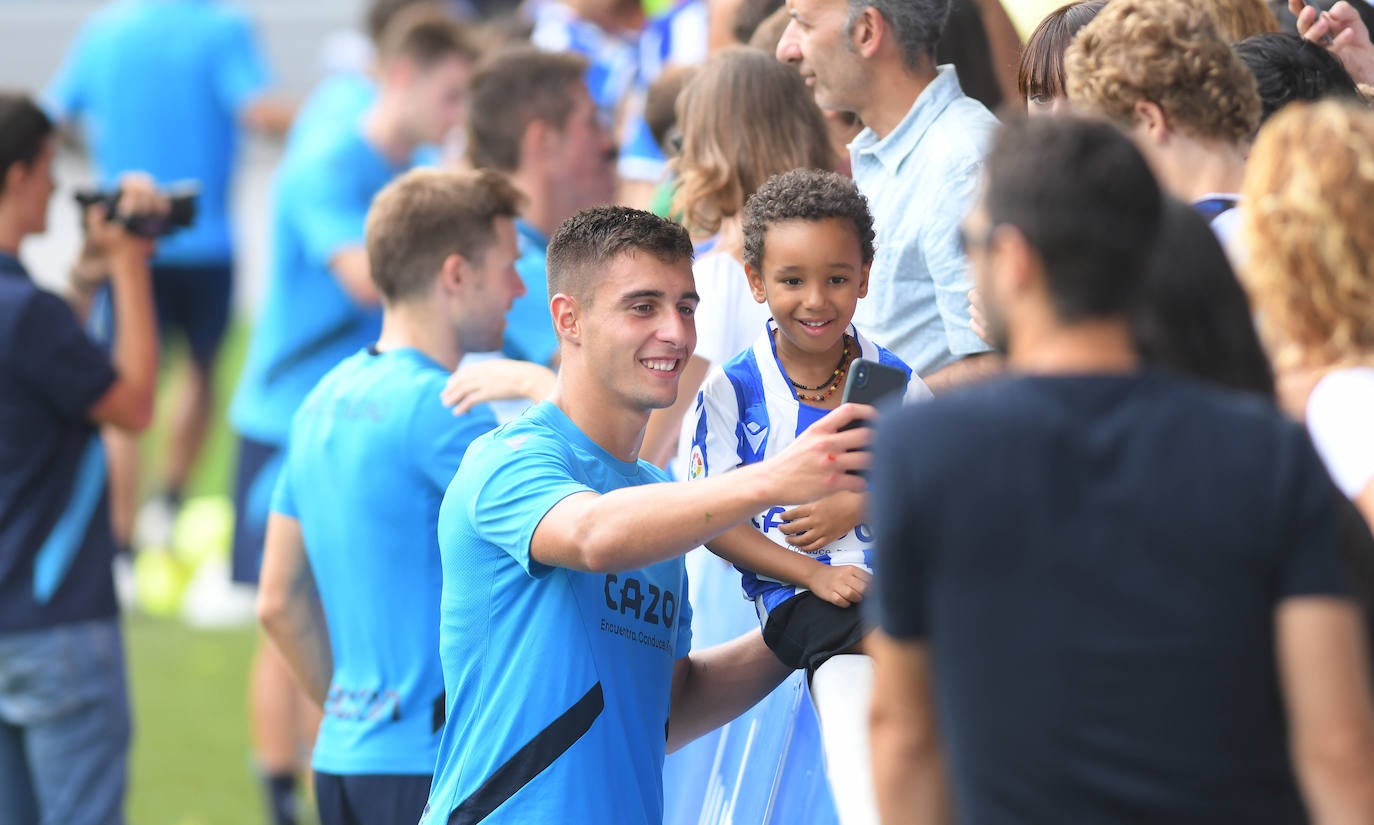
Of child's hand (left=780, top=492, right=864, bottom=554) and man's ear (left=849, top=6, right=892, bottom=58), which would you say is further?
man's ear (left=849, top=6, right=892, bottom=58)

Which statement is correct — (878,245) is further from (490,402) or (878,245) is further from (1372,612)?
(1372,612)

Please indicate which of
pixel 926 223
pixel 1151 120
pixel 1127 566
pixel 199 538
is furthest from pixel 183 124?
pixel 1127 566

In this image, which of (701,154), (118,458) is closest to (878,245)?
(701,154)

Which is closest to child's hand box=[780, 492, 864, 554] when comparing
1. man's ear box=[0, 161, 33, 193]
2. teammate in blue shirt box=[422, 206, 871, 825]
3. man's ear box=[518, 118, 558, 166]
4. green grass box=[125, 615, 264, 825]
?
teammate in blue shirt box=[422, 206, 871, 825]

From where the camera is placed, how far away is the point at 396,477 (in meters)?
4.06

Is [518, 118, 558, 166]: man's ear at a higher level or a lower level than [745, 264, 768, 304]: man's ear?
higher

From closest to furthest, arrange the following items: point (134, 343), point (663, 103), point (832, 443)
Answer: point (832, 443), point (134, 343), point (663, 103)

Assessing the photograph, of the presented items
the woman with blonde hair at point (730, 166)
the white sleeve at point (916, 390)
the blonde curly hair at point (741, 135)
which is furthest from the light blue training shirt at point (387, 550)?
the white sleeve at point (916, 390)

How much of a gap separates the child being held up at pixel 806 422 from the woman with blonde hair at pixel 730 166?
73 cm

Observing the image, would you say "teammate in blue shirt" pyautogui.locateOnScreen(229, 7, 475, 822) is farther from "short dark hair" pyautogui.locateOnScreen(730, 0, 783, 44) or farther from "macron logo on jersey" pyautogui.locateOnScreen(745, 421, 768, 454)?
"macron logo on jersey" pyautogui.locateOnScreen(745, 421, 768, 454)

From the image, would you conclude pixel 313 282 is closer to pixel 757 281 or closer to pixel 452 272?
pixel 452 272

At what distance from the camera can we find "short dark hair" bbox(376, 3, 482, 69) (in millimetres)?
7539

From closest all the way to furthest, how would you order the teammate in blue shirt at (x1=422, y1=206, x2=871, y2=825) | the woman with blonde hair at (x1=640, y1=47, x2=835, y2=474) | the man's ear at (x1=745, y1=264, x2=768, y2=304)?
the teammate in blue shirt at (x1=422, y1=206, x2=871, y2=825), the man's ear at (x1=745, y1=264, x2=768, y2=304), the woman with blonde hair at (x1=640, y1=47, x2=835, y2=474)

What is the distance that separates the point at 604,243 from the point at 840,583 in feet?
2.46
